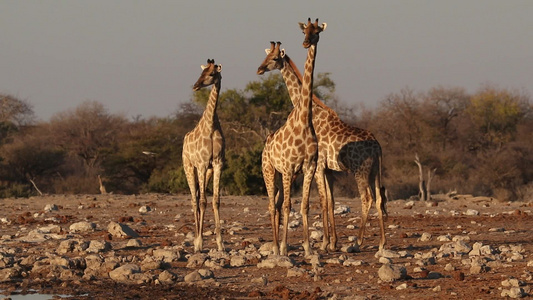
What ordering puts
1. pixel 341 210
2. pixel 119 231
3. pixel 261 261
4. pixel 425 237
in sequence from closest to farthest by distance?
pixel 261 261
pixel 425 237
pixel 119 231
pixel 341 210

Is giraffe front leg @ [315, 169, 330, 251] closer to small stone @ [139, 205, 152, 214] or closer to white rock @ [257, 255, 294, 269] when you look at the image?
white rock @ [257, 255, 294, 269]

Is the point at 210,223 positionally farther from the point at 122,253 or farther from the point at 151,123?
the point at 151,123

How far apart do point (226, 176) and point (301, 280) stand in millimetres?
17815

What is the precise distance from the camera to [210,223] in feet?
52.2

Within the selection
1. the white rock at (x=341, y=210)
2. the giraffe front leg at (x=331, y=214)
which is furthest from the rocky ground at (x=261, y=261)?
the white rock at (x=341, y=210)

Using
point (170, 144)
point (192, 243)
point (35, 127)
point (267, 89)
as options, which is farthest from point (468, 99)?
point (192, 243)

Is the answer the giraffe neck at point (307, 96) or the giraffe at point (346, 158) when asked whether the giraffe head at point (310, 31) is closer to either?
the giraffe neck at point (307, 96)

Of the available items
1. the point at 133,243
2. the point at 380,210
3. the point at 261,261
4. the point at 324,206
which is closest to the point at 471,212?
the point at 380,210

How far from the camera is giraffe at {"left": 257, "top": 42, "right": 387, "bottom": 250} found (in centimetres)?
1188

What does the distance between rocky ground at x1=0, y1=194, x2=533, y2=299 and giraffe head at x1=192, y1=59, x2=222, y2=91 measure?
87.7 inches

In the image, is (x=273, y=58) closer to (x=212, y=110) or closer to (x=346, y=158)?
(x=212, y=110)

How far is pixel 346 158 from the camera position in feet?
39.3

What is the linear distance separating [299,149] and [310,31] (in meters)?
1.54

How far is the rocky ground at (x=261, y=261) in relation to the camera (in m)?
8.95
